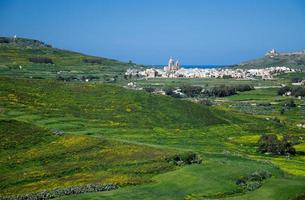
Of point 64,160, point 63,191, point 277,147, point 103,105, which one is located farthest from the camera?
point 103,105

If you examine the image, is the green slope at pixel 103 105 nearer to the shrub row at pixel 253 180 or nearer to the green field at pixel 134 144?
the green field at pixel 134 144

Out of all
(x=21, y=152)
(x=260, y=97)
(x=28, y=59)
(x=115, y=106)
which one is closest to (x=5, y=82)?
(x=115, y=106)

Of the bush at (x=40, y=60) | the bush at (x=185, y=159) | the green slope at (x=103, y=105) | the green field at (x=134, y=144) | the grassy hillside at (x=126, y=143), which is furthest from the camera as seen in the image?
the bush at (x=40, y=60)

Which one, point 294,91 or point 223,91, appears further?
point 223,91

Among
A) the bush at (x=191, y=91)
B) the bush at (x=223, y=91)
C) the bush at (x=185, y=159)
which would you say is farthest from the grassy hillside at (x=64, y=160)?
the bush at (x=223, y=91)

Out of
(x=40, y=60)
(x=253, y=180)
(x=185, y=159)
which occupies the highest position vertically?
(x=40, y=60)

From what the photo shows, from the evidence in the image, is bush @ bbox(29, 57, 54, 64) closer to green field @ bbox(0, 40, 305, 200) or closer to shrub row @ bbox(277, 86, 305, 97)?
shrub row @ bbox(277, 86, 305, 97)

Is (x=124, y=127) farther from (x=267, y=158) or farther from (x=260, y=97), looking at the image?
(x=260, y=97)

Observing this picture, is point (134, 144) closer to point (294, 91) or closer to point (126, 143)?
point (126, 143)

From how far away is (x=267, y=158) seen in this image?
66625mm

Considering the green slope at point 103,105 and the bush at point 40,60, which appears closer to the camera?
the green slope at point 103,105

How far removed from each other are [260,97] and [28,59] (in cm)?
8683

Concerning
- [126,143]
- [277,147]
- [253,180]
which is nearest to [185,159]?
[253,180]

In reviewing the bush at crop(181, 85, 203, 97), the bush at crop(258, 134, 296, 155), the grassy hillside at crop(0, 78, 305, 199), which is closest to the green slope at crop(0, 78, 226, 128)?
the grassy hillside at crop(0, 78, 305, 199)
